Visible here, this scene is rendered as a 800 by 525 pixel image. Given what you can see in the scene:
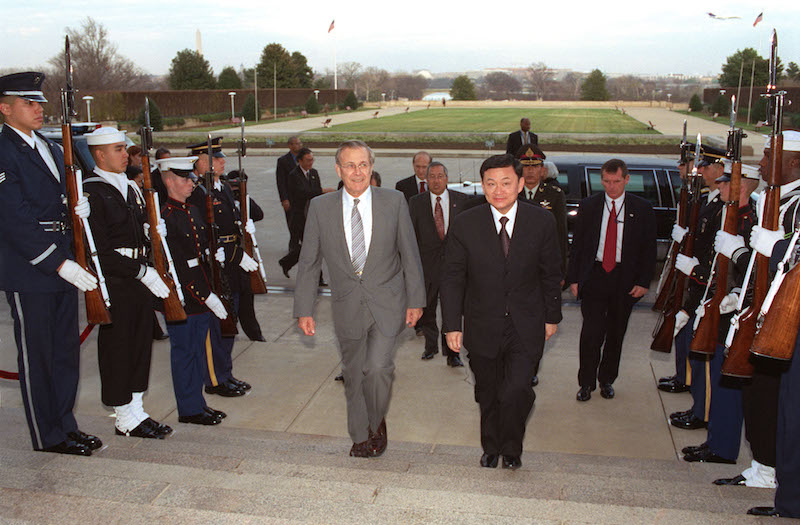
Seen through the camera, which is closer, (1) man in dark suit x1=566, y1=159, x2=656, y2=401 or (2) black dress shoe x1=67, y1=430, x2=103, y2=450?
(2) black dress shoe x1=67, y1=430, x2=103, y2=450

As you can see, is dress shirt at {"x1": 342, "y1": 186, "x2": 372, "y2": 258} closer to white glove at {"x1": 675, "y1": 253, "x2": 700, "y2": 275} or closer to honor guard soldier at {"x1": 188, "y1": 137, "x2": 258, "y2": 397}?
honor guard soldier at {"x1": 188, "y1": 137, "x2": 258, "y2": 397}

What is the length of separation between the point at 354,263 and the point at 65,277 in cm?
175

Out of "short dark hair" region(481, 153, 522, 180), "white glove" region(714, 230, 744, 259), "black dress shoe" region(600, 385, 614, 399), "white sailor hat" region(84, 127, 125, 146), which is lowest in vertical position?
"black dress shoe" region(600, 385, 614, 399)

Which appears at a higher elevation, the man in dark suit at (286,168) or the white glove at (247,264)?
the man in dark suit at (286,168)

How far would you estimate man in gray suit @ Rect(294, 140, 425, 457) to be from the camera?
4.76 meters

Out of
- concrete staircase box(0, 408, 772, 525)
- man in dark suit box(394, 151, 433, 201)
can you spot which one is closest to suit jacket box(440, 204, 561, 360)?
concrete staircase box(0, 408, 772, 525)

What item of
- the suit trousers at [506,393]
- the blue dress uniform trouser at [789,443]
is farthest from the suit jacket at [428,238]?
the blue dress uniform trouser at [789,443]

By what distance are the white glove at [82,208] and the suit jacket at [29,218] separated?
0.11 meters

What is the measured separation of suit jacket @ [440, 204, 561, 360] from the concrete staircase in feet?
2.75

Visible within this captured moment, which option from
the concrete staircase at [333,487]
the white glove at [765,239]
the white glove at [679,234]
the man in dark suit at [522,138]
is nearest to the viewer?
the concrete staircase at [333,487]

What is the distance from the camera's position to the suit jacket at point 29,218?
449cm

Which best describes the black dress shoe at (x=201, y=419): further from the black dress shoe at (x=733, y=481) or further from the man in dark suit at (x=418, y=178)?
the black dress shoe at (x=733, y=481)

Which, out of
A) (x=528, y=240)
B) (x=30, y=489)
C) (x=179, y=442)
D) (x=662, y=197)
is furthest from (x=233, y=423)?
(x=662, y=197)

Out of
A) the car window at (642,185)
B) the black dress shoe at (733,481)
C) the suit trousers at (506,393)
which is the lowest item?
the black dress shoe at (733,481)
